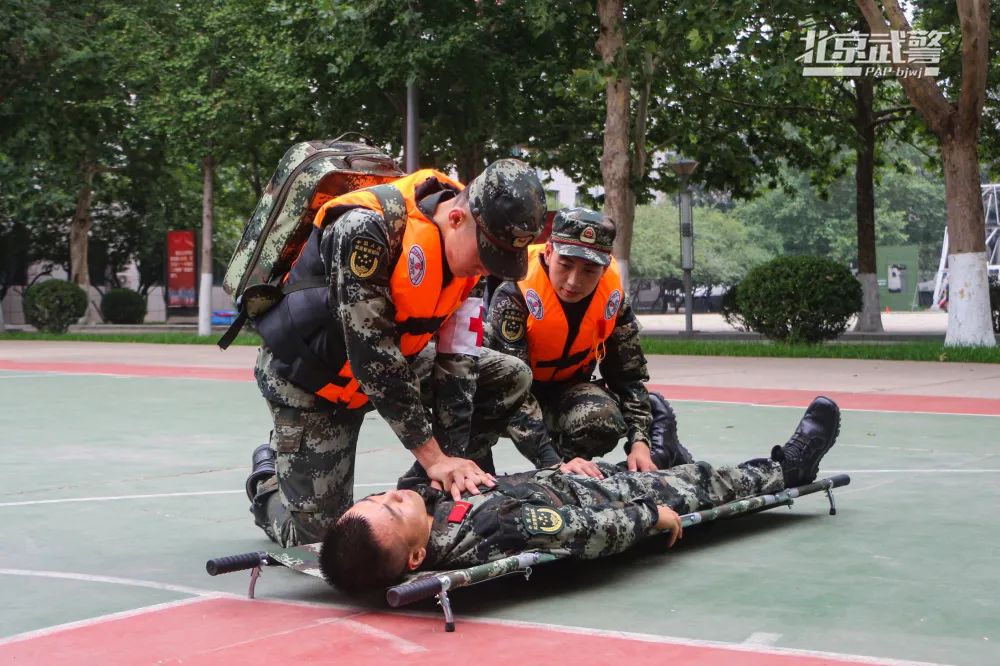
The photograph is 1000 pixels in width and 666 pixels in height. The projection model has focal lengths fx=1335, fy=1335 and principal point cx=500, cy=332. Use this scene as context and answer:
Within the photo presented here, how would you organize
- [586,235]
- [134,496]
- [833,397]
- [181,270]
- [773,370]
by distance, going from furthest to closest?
[181,270], [773,370], [833,397], [134,496], [586,235]

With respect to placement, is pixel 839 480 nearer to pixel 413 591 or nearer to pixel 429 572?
pixel 429 572

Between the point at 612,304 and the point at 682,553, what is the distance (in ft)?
3.97

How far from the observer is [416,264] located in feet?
13.9

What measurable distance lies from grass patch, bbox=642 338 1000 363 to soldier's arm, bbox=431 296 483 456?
486 inches

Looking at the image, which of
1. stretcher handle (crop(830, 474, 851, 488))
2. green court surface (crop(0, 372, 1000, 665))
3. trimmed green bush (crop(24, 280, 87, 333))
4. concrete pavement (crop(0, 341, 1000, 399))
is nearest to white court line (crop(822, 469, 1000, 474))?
green court surface (crop(0, 372, 1000, 665))

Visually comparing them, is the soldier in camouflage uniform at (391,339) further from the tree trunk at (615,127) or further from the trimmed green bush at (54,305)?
the trimmed green bush at (54,305)

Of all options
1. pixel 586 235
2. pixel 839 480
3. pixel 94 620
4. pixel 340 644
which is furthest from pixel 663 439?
pixel 94 620

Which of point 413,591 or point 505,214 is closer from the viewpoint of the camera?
point 413,591

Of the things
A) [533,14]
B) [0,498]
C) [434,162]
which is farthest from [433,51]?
[0,498]

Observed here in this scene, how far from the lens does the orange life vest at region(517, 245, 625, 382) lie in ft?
18.4

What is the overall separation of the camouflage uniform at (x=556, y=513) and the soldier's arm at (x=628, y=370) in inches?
31.9

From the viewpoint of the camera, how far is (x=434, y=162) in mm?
26672

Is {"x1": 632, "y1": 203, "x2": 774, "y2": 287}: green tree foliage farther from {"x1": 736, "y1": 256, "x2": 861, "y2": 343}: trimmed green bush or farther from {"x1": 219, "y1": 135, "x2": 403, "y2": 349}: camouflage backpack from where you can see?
{"x1": 219, "y1": 135, "x2": 403, "y2": 349}: camouflage backpack

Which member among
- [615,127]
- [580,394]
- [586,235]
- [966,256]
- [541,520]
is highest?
[615,127]
